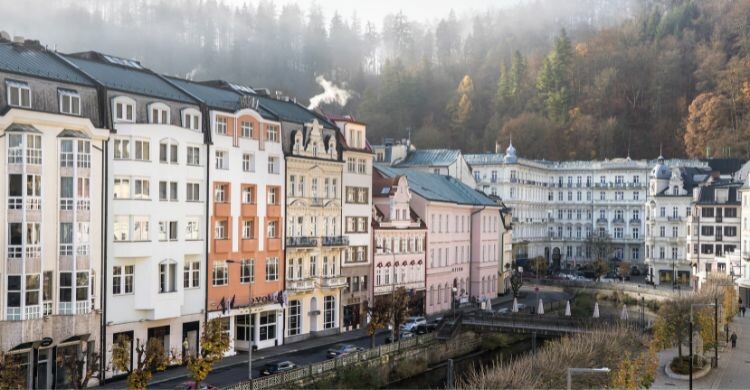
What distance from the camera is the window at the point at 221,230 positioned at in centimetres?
5862

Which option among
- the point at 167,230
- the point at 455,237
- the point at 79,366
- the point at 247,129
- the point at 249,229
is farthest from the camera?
the point at 455,237

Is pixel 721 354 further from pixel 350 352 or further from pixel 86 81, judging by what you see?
pixel 86 81

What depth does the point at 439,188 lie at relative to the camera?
90875 mm

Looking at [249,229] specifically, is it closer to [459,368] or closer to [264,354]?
[264,354]

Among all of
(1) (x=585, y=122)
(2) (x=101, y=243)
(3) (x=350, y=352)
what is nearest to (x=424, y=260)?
(3) (x=350, y=352)

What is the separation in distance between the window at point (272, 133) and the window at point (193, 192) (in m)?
7.52

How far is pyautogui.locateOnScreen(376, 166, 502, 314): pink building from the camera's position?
274 ft

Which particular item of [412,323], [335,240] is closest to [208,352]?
[335,240]

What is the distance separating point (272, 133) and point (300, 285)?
1068cm

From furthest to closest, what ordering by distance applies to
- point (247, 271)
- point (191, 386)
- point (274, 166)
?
point (274, 166) → point (247, 271) → point (191, 386)

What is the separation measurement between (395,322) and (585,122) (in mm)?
97044

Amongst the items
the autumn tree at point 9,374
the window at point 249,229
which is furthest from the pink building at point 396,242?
the autumn tree at point 9,374

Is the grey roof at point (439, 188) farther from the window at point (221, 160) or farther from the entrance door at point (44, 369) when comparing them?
the entrance door at point (44, 369)

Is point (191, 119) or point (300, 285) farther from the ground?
point (191, 119)
